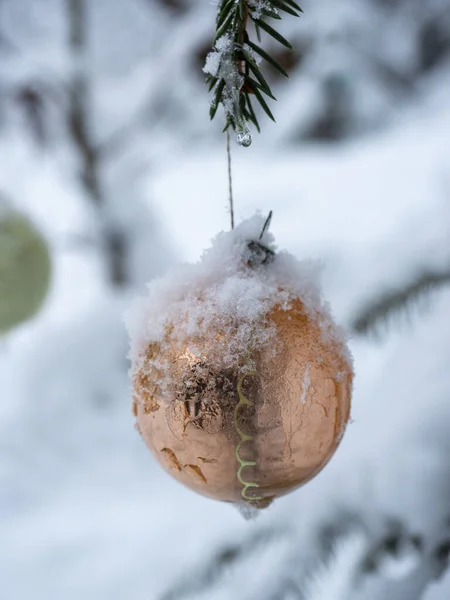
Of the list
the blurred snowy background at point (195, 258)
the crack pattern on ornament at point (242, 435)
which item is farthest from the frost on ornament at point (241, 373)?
the blurred snowy background at point (195, 258)

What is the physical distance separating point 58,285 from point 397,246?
1.33 metres

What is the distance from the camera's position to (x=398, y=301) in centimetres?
57

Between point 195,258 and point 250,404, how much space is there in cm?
117

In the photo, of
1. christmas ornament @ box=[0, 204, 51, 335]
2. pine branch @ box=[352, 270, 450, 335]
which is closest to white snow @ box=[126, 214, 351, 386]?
pine branch @ box=[352, 270, 450, 335]

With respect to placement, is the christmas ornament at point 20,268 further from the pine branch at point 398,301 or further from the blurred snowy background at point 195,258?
the pine branch at point 398,301

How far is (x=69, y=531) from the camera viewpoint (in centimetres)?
87

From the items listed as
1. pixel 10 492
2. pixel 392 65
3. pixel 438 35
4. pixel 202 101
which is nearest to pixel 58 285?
pixel 10 492

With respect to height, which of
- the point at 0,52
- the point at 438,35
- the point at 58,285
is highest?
the point at 438,35

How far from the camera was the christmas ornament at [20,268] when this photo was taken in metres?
1.01

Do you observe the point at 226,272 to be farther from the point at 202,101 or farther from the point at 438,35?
the point at 438,35

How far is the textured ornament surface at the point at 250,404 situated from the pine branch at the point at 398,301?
0.20 metres

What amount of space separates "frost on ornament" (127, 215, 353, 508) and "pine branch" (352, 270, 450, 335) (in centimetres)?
18

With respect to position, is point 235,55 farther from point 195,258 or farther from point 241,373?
point 195,258

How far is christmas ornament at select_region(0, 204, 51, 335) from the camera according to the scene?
1.01m
